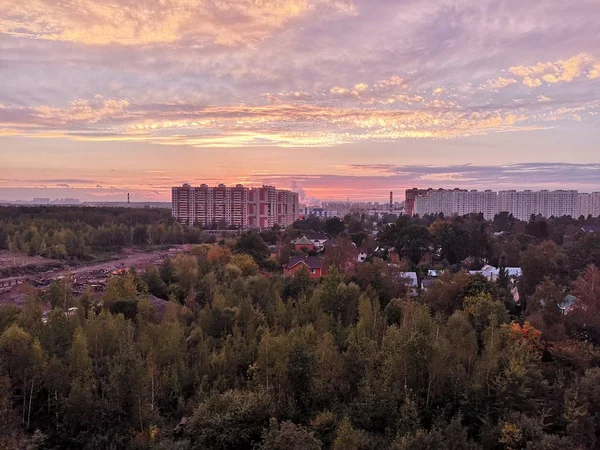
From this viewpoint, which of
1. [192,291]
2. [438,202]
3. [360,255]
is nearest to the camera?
[192,291]

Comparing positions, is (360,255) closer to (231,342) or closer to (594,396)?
(231,342)

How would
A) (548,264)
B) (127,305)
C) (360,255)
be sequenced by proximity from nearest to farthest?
(127,305) → (548,264) → (360,255)

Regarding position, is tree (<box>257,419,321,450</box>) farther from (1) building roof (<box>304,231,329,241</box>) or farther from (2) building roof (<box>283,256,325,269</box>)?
(1) building roof (<box>304,231,329,241</box>)

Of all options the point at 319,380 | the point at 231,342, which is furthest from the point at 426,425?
the point at 231,342

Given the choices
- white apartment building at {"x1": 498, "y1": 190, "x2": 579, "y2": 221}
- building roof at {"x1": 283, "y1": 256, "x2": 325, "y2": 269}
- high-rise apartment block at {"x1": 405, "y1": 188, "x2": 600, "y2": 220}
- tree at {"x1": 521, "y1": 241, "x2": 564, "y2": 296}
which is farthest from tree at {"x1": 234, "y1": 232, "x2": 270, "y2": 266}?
white apartment building at {"x1": 498, "y1": 190, "x2": 579, "y2": 221}

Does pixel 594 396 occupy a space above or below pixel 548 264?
below

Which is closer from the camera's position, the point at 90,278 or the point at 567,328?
the point at 567,328
